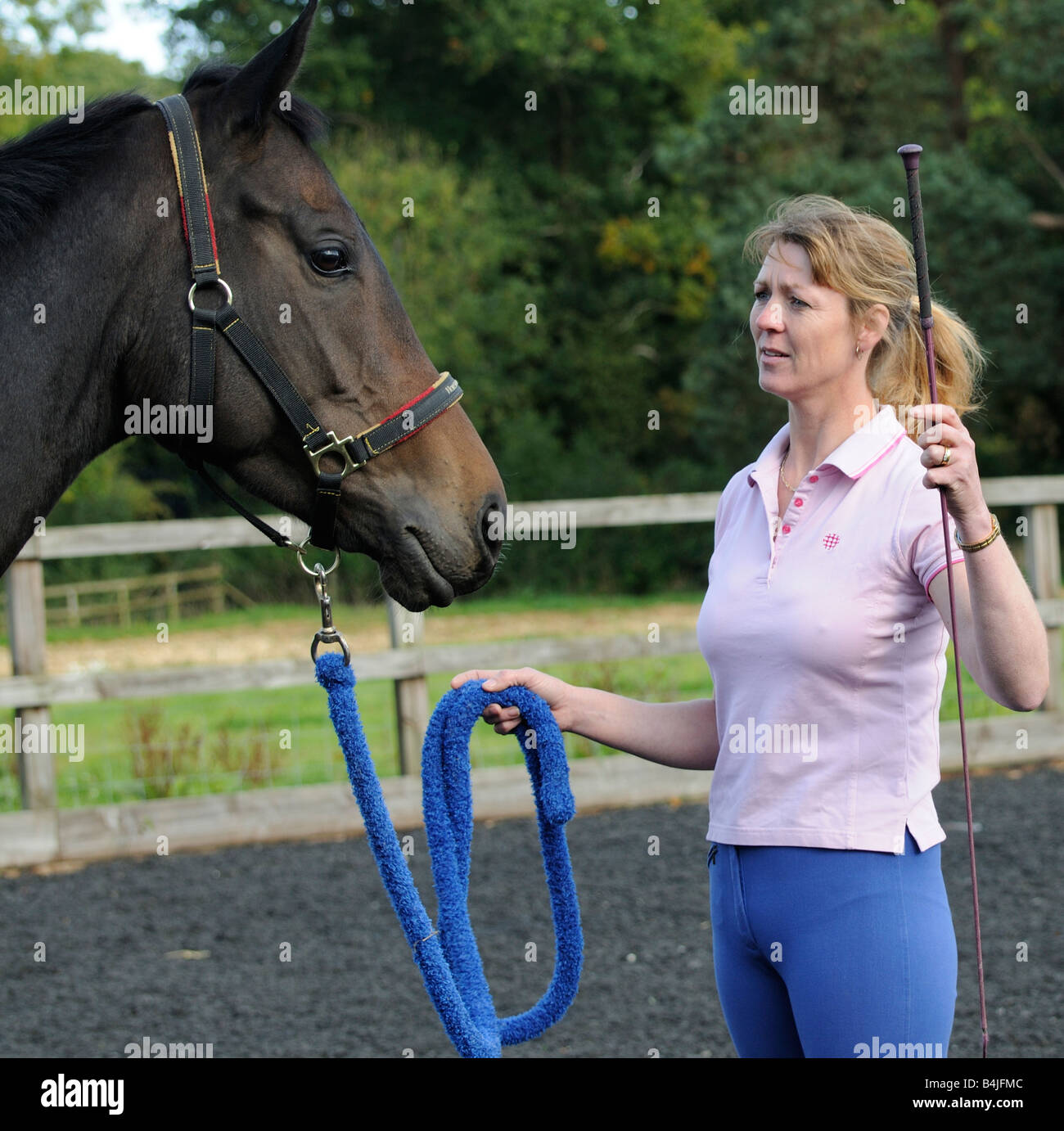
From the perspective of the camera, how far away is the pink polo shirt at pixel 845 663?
1936mm

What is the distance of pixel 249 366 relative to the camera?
2039 mm

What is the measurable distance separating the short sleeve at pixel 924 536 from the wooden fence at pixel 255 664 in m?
3.99

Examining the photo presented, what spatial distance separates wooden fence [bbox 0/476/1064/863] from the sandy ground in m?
7.33

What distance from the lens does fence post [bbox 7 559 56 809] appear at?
18.6 ft

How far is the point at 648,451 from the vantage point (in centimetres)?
2878

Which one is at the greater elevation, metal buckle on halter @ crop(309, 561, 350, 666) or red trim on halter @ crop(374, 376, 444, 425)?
red trim on halter @ crop(374, 376, 444, 425)

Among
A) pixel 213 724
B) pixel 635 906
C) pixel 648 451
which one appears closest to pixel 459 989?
pixel 635 906

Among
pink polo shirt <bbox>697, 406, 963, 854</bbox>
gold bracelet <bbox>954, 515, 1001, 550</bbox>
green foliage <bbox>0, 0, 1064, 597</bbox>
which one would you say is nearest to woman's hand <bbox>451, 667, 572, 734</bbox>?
pink polo shirt <bbox>697, 406, 963, 854</bbox>

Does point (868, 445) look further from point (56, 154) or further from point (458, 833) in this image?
point (56, 154)

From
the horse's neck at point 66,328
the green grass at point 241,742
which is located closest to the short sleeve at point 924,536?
the horse's neck at point 66,328

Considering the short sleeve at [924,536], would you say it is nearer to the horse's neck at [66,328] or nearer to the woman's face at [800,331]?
the woman's face at [800,331]

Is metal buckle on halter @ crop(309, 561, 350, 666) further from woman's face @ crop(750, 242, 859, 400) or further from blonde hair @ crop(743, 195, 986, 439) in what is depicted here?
blonde hair @ crop(743, 195, 986, 439)

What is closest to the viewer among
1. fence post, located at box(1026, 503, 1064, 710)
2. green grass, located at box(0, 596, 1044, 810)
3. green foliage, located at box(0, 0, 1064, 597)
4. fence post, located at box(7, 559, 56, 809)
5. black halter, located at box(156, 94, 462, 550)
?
black halter, located at box(156, 94, 462, 550)
